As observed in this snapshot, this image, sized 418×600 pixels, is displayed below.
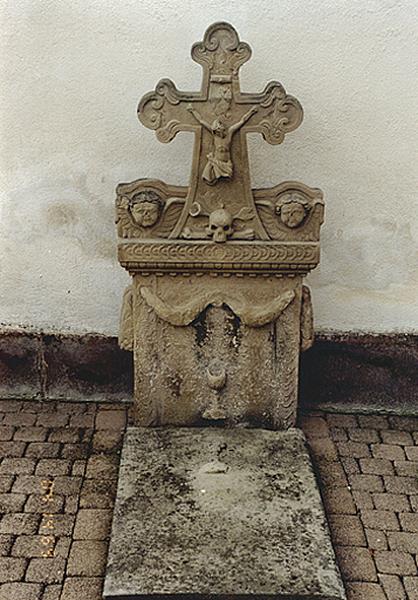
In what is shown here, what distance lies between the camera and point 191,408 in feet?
16.5

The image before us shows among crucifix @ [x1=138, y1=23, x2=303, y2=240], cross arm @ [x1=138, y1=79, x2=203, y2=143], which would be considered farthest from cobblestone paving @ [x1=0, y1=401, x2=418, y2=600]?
cross arm @ [x1=138, y1=79, x2=203, y2=143]

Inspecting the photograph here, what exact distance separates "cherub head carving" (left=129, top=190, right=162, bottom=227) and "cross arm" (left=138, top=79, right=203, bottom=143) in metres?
0.32

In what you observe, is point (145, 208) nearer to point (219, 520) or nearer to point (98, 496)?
point (98, 496)

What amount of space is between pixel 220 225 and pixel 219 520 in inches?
59.2

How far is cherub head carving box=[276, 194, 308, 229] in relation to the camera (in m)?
4.63

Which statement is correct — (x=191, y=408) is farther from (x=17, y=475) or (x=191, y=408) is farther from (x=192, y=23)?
(x=192, y=23)

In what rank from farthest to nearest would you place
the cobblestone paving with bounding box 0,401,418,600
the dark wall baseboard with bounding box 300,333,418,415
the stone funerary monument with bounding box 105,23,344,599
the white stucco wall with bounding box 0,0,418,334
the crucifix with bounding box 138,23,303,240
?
the dark wall baseboard with bounding box 300,333,418,415, the white stucco wall with bounding box 0,0,418,334, the crucifix with bounding box 138,23,303,240, the stone funerary monument with bounding box 105,23,344,599, the cobblestone paving with bounding box 0,401,418,600

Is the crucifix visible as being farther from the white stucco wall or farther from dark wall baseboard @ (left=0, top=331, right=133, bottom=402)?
dark wall baseboard @ (left=0, top=331, right=133, bottom=402)

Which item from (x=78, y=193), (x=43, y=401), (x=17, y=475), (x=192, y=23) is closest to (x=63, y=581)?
(x=17, y=475)

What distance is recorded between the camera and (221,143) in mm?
4594

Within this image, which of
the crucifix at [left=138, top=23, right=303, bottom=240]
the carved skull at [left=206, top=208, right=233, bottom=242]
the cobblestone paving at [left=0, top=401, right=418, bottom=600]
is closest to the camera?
the cobblestone paving at [left=0, top=401, right=418, bottom=600]

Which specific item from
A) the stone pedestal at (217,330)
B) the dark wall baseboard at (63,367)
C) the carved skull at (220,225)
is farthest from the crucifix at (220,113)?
the dark wall baseboard at (63,367)

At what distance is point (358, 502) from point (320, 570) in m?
0.83

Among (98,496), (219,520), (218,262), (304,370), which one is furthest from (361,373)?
Answer: (98,496)
